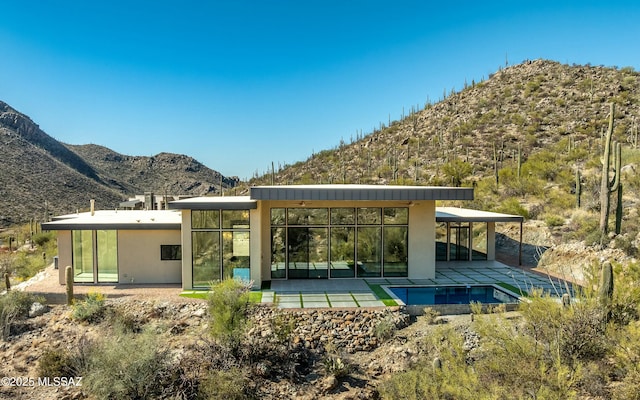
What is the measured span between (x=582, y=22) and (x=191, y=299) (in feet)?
109

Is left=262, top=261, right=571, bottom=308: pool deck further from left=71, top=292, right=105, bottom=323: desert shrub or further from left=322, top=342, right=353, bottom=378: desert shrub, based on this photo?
left=71, top=292, right=105, bottom=323: desert shrub

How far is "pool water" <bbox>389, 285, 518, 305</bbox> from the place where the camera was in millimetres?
11473

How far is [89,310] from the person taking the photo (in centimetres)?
1088

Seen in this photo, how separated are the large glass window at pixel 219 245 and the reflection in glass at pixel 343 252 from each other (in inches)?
133

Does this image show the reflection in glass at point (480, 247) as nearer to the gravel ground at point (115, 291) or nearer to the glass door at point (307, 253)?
the glass door at point (307, 253)

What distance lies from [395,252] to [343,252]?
209 centimetres

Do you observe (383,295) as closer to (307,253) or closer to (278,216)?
(307,253)

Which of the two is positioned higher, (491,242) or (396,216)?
(396,216)

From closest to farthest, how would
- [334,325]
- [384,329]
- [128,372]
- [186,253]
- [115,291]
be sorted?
[128,372] → [384,329] → [334,325] → [115,291] → [186,253]

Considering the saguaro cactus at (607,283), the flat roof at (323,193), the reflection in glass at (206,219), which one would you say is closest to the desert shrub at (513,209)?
the flat roof at (323,193)

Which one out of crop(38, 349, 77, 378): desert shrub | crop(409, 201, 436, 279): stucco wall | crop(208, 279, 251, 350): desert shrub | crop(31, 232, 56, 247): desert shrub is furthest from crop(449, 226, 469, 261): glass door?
crop(31, 232, 56, 247): desert shrub

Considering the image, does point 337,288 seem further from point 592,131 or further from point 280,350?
point 592,131

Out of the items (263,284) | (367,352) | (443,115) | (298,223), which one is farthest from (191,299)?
(443,115)

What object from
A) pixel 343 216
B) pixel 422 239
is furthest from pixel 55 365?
pixel 422 239
